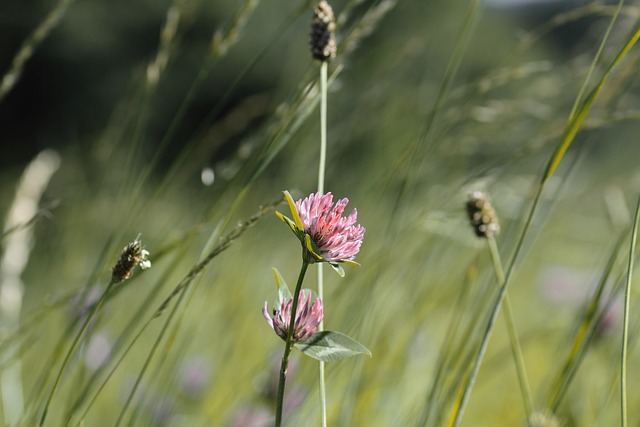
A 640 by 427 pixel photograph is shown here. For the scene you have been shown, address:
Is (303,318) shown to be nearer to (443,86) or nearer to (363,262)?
(443,86)

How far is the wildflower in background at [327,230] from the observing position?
359mm

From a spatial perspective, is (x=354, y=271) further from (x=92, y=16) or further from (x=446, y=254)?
(x=92, y=16)

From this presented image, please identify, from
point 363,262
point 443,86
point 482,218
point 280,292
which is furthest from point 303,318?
point 363,262

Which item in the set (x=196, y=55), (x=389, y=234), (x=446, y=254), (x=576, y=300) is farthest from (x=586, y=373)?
(x=196, y=55)

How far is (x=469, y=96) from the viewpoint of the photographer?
0.66 metres

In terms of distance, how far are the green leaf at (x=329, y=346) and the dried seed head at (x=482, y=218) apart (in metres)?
0.15

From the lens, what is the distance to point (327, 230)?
1.18 feet

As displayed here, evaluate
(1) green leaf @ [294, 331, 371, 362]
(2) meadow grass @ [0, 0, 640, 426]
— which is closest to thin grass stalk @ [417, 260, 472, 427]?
(2) meadow grass @ [0, 0, 640, 426]

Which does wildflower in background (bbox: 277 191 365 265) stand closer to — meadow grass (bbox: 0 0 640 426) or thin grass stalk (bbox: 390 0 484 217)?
meadow grass (bbox: 0 0 640 426)

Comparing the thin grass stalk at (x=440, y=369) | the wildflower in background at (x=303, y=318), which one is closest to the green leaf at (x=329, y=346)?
the wildflower in background at (x=303, y=318)

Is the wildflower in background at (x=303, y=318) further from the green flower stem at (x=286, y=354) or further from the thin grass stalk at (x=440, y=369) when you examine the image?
the thin grass stalk at (x=440, y=369)

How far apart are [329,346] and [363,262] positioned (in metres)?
0.56

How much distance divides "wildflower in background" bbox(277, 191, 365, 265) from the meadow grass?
0.05 metres

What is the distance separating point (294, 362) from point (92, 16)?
13.7 ft
